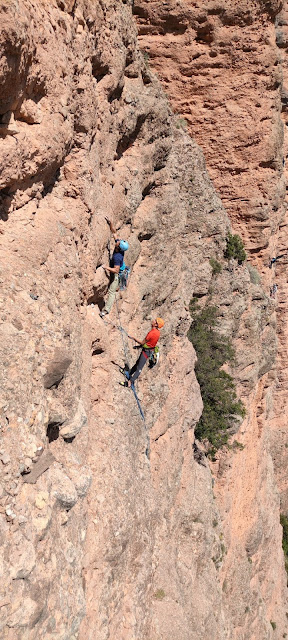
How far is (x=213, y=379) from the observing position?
1614cm

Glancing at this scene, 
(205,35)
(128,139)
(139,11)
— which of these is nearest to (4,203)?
(128,139)

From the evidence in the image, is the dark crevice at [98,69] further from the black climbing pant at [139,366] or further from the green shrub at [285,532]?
the green shrub at [285,532]

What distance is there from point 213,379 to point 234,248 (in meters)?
4.02

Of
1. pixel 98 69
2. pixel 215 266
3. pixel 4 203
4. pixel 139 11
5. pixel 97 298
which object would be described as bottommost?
pixel 215 266

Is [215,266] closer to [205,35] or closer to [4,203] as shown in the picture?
[205,35]

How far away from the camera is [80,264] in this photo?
8.00m

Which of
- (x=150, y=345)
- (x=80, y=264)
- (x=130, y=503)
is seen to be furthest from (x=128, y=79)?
(x=130, y=503)

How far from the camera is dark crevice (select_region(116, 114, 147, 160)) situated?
10.1 m

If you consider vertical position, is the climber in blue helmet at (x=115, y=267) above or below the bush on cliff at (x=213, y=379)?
above

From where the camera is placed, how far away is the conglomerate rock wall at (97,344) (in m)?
5.46

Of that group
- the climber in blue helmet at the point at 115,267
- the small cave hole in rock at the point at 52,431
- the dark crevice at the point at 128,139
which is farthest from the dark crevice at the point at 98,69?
the small cave hole in rock at the point at 52,431

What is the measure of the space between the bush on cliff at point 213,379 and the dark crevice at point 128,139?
244 inches

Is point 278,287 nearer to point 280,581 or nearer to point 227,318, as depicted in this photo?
point 227,318

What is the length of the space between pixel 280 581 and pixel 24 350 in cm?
1982
